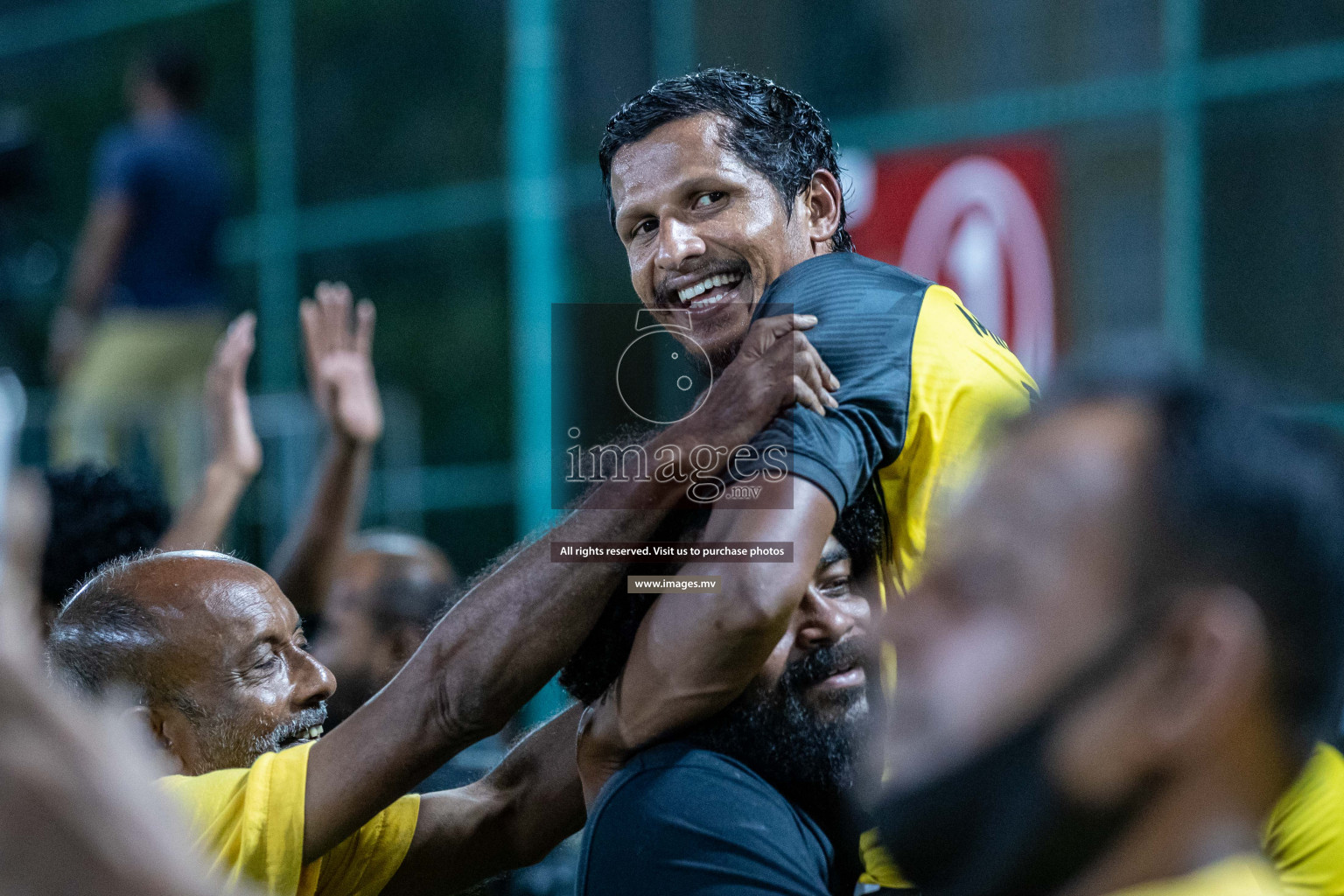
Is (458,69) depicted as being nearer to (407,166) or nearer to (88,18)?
(407,166)

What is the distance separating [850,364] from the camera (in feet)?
7.64

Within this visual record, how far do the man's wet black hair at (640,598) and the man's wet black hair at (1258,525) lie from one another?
1.07 metres

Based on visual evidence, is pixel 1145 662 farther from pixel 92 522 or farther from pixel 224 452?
pixel 224 452

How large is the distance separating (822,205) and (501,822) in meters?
1.21

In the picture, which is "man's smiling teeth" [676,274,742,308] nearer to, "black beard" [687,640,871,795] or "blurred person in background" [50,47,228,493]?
"black beard" [687,640,871,795]

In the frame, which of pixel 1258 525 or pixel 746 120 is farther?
pixel 746 120

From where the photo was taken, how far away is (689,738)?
2.36 metres

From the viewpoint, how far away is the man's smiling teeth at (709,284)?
2672 mm

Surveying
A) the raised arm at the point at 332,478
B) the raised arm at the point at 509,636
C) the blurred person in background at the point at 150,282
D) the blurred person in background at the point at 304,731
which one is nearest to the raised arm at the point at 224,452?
the raised arm at the point at 332,478

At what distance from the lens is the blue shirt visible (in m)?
8.61

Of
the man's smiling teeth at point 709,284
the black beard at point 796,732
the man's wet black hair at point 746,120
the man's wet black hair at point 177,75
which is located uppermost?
the man's wet black hair at point 177,75

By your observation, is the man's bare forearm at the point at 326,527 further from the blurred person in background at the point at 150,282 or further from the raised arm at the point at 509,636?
the blurred person in background at the point at 150,282

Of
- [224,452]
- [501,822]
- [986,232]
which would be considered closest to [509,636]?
[501,822]

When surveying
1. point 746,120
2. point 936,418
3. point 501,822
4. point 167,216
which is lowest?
point 501,822
